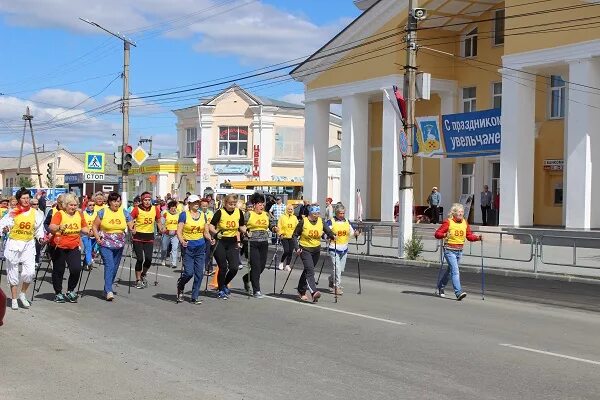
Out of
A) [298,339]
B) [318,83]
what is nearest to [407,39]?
[298,339]

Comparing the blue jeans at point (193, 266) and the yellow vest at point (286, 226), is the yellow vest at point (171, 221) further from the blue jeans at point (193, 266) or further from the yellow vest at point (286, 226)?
the blue jeans at point (193, 266)

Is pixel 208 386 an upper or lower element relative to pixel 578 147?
lower

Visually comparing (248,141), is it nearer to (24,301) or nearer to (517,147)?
(517,147)

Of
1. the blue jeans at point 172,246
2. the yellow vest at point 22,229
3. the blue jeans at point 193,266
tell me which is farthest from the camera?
the blue jeans at point 172,246

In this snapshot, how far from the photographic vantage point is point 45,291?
1427cm

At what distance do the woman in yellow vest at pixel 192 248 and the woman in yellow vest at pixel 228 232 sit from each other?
0.19 m

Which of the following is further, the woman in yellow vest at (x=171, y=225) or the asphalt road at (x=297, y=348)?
the woman in yellow vest at (x=171, y=225)

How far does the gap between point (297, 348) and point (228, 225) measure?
Answer: 4.47m

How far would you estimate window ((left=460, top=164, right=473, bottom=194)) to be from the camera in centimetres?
3819

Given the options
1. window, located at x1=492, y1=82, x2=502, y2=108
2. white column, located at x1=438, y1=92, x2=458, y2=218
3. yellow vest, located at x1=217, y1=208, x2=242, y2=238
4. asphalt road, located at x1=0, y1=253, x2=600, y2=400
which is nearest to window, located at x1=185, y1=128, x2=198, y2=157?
white column, located at x1=438, y1=92, x2=458, y2=218

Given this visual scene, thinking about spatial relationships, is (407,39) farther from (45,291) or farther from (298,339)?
(298,339)

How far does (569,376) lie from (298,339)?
Answer: 3.24 metres

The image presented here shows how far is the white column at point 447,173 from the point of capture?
38.5 metres

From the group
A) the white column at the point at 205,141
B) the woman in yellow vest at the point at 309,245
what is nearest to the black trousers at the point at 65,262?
the woman in yellow vest at the point at 309,245
